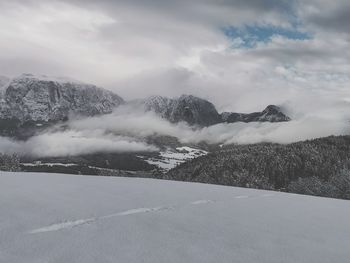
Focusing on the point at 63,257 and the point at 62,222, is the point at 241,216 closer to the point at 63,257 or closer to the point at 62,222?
the point at 62,222

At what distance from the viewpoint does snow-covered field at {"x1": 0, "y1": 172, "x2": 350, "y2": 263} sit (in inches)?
253

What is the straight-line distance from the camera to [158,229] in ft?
26.5

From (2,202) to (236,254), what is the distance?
597cm

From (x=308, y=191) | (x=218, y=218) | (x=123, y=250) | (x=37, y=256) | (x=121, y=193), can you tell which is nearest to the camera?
(x=37, y=256)

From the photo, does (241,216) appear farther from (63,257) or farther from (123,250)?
(63,257)

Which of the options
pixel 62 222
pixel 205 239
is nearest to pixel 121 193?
pixel 62 222

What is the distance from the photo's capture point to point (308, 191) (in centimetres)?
4075

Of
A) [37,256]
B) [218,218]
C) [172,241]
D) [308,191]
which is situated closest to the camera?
[37,256]

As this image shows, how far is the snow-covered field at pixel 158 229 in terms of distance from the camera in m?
6.41

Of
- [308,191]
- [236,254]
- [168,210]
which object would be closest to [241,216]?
[168,210]

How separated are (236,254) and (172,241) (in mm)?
1148

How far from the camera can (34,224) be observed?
25.5ft

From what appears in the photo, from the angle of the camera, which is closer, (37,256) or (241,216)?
(37,256)

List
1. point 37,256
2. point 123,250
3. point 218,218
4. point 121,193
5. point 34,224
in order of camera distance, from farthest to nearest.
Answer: point 121,193, point 218,218, point 34,224, point 123,250, point 37,256
